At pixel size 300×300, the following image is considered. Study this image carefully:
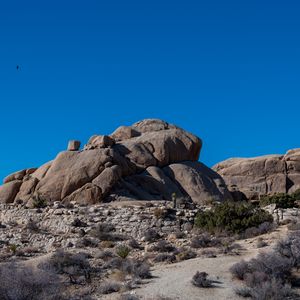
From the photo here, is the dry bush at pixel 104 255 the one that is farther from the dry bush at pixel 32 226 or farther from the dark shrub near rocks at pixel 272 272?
the dark shrub near rocks at pixel 272 272

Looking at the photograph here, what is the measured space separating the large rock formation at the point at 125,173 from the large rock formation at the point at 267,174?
55.2 ft

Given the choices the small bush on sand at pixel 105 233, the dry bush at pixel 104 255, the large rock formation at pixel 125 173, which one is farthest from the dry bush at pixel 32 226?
the dry bush at pixel 104 255

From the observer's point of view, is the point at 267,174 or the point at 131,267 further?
the point at 267,174

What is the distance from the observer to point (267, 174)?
55.7 m

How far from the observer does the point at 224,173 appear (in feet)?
186

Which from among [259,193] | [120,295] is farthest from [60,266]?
[259,193]

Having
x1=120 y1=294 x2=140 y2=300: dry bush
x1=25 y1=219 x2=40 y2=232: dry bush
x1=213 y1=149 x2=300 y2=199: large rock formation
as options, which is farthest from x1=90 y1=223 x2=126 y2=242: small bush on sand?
x1=213 y1=149 x2=300 y2=199: large rock formation

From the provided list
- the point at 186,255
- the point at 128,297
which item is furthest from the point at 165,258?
the point at 128,297

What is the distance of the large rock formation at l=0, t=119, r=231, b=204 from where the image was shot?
3284cm

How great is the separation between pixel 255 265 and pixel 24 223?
47.3 feet

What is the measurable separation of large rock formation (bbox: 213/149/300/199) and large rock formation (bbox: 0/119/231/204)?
1683 cm

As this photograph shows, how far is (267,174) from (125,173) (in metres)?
25.2

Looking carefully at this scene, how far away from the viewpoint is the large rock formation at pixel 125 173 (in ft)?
108

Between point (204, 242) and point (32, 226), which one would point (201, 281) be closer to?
point (204, 242)
